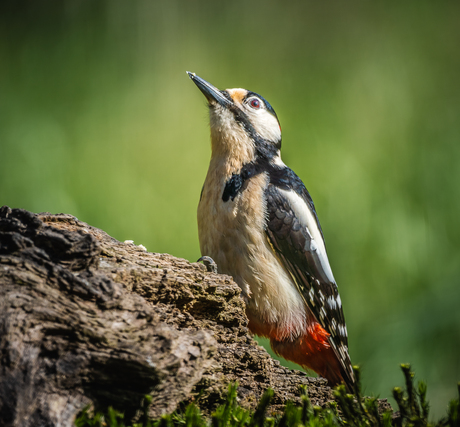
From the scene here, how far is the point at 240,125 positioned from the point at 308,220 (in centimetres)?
62

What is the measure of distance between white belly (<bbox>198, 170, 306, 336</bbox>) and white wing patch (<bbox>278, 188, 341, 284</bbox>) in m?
0.17

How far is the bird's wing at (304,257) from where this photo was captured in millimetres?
2076

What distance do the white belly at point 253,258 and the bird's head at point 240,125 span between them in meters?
0.28

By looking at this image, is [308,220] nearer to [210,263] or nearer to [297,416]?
[210,263]

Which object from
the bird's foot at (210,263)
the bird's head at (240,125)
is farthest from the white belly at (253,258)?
the bird's head at (240,125)

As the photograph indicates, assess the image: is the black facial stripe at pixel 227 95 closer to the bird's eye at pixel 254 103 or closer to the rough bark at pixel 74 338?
the bird's eye at pixel 254 103

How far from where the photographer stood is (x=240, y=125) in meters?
2.35

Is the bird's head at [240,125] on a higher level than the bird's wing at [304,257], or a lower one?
higher

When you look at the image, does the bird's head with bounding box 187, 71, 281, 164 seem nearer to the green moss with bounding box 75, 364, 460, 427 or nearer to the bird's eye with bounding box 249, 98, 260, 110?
the bird's eye with bounding box 249, 98, 260, 110

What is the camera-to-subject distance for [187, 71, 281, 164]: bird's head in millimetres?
2271

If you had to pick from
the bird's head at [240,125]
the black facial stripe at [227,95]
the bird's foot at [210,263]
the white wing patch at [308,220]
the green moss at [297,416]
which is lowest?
the green moss at [297,416]

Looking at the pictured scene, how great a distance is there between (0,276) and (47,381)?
1.00ft

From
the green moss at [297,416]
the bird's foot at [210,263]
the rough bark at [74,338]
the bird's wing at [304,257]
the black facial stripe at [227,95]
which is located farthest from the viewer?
the black facial stripe at [227,95]

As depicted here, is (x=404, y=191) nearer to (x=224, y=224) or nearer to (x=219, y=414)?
(x=224, y=224)
